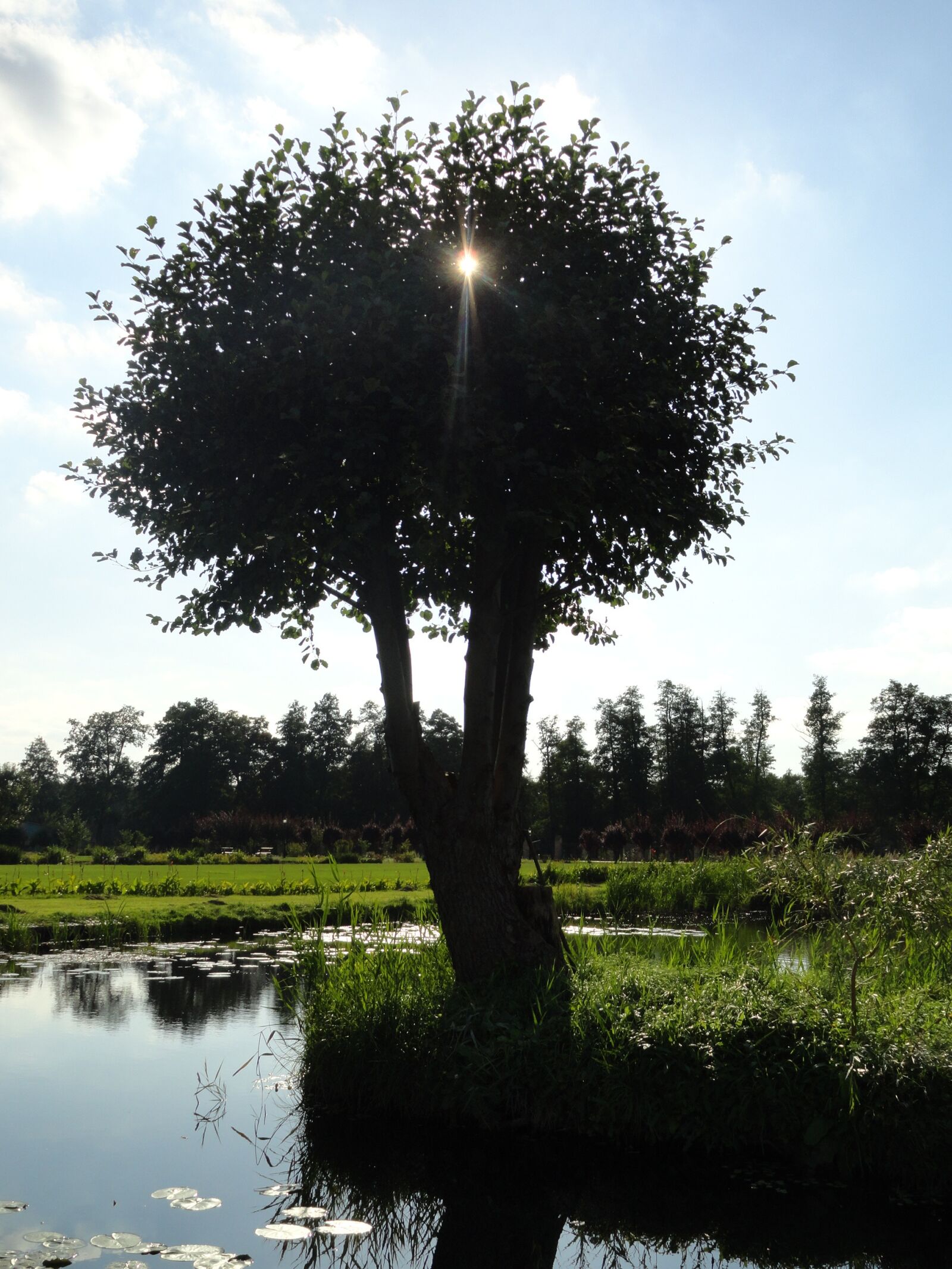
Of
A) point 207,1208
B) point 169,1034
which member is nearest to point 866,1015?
point 207,1208

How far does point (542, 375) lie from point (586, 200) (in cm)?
239

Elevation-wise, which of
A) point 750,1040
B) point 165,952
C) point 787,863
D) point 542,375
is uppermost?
point 542,375

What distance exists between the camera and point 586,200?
896 cm

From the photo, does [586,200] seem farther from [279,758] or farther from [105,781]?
[105,781]

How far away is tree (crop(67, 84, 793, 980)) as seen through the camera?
7824 mm

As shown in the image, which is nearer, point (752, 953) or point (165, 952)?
point (752, 953)

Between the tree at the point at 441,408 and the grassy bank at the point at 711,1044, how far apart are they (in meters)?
0.92

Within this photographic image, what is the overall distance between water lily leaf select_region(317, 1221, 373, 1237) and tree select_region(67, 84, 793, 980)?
2.80 metres

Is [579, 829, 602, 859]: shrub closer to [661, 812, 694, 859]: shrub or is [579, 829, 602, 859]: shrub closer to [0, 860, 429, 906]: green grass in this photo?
[661, 812, 694, 859]: shrub

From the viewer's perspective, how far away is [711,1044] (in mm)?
6961

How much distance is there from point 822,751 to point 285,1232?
7240 cm

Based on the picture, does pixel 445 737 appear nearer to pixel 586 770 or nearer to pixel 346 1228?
pixel 586 770

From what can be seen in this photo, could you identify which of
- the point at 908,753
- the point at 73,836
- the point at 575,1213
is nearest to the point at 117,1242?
the point at 575,1213

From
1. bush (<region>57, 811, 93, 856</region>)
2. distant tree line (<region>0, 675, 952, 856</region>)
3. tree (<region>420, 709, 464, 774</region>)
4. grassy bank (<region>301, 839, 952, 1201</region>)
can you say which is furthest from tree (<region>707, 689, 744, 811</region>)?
grassy bank (<region>301, 839, 952, 1201</region>)
